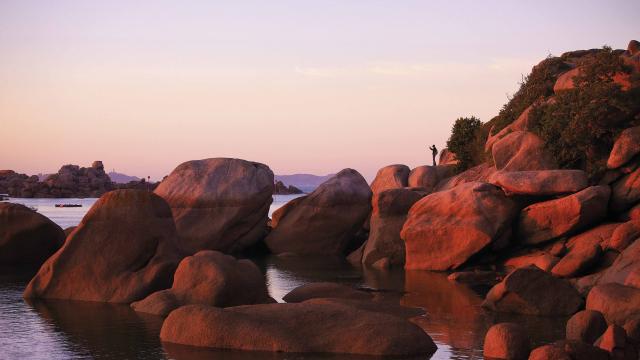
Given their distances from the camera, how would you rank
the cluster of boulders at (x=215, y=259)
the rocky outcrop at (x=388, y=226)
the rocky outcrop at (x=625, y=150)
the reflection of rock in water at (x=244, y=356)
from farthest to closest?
the rocky outcrop at (x=388, y=226) < the rocky outcrop at (x=625, y=150) < the cluster of boulders at (x=215, y=259) < the reflection of rock in water at (x=244, y=356)

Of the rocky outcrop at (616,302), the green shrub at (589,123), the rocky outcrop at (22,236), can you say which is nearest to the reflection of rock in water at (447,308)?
the rocky outcrop at (616,302)

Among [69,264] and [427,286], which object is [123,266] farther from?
[427,286]

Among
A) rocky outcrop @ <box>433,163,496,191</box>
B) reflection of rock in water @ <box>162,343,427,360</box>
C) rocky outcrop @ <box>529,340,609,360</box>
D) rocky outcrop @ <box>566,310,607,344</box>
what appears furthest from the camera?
rocky outcrop @ <box>433,163,496,191</box>

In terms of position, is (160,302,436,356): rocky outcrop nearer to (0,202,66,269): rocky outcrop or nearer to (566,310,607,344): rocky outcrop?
(566,310,607,344): rocky outcrop

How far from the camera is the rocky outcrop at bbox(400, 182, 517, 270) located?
1305 inches

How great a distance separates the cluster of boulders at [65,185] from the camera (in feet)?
497

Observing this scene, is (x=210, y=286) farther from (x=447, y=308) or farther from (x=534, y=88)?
(x=534, y=88)

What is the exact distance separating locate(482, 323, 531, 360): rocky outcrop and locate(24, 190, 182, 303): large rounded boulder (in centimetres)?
1167

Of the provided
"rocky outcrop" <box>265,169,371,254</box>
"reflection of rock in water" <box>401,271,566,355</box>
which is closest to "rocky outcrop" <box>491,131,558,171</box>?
"rocky outcrop" <box>265,169,371,254</box>

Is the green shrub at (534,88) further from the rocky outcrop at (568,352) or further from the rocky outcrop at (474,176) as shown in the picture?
the rocky outcrop at (568,352)

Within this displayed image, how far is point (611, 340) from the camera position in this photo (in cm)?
1659

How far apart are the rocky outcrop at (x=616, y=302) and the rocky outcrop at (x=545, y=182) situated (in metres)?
12.8

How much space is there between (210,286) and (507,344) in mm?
8571

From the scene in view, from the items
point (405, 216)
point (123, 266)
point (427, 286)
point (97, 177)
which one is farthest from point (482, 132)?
point (97, 177)
